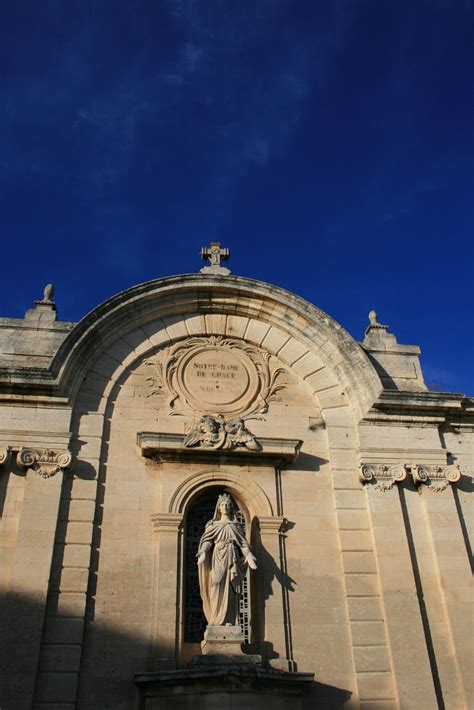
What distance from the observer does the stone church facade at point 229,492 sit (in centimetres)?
976

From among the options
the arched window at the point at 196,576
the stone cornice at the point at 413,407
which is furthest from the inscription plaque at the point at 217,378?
the stone cornice at the point at 413,407

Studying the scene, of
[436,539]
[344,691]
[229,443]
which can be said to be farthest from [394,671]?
[229,443]

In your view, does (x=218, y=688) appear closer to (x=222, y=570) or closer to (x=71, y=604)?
(x=222, y=570)

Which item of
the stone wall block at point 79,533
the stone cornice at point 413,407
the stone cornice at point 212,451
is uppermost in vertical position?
the stone cornice at point 413,407

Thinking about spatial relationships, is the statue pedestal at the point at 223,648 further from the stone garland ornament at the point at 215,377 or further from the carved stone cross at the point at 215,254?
the carved stone cross at the point at 215,254

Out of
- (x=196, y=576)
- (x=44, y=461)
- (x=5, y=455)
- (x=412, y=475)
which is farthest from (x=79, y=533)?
(x=412, y=475)

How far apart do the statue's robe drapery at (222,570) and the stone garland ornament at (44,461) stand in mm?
2588

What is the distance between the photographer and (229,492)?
11430 mm

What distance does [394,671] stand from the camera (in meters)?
9.94

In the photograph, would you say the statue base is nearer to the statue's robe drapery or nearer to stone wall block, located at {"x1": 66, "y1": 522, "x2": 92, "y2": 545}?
the statue's robe drapery

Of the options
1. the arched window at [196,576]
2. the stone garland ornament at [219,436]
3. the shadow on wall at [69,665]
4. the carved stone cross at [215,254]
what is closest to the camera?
the shadow on wall at [69,665]

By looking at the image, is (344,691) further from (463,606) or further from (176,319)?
(176,319)

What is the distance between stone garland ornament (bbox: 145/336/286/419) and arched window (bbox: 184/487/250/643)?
5.44 ft

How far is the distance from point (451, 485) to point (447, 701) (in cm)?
353
